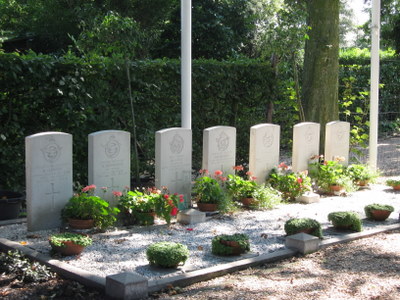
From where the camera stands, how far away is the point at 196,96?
35.3ft

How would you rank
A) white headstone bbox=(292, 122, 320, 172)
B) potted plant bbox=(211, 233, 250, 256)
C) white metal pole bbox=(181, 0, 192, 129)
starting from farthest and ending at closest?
1. white headstone bbox=(292, 122, 320, 172)
2. white metal pole bbox=(181, 0, 192, 129)
3. potted plant bbox=(211, 233, 250, 256)

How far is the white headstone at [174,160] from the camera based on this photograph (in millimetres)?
8422

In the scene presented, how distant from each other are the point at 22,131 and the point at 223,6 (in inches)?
467

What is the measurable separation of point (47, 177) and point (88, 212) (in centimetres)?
70

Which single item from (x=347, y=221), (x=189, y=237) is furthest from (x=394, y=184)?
(x=189, y=237)

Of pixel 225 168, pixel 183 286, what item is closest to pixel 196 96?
pixel 225 168

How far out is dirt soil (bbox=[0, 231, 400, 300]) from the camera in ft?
16.6

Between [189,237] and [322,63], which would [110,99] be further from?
[322,63]

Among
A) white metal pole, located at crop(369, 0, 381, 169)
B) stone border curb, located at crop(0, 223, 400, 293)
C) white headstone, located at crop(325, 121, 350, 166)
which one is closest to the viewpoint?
stone border curb, located at crop(0, 223, 400, 293)

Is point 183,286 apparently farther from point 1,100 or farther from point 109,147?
point 1,100

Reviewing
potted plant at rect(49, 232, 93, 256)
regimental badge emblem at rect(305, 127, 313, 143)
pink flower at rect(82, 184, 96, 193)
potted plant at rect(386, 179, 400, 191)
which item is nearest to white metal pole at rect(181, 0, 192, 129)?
pink flower at rect(82, 184, 96, 193)

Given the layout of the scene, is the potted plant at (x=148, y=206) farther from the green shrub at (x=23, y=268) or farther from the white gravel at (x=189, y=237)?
the green shrub at (x=23, y=268)

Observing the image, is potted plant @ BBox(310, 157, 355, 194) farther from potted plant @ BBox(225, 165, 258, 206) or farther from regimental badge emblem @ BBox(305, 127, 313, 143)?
potted plant @ BBox(225, 165, 258, 206)

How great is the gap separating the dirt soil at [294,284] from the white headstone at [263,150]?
3443mm
